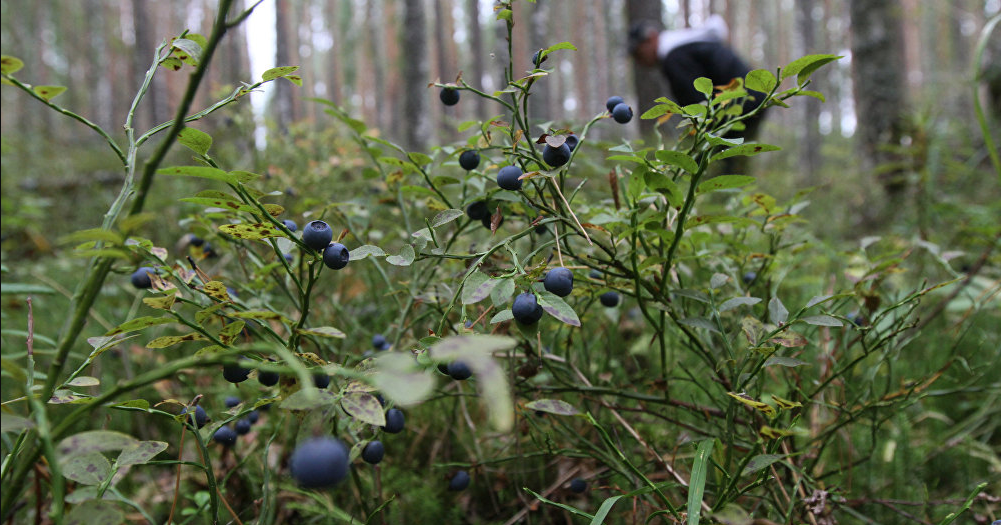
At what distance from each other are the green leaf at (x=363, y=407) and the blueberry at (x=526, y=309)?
0.61ft

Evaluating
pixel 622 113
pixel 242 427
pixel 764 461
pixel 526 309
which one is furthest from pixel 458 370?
pixel 242 427

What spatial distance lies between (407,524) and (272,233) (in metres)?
0.74

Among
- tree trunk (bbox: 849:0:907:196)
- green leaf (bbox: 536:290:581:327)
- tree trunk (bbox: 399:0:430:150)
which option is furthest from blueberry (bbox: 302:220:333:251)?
tree trunk (bbox: 399:0:430:150)

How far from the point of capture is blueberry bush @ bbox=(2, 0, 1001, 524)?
1.90 feet

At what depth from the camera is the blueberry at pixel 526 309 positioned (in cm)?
64

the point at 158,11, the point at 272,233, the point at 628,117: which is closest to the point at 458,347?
the point at 272,233

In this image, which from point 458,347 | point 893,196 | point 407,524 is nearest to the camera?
point 458,347

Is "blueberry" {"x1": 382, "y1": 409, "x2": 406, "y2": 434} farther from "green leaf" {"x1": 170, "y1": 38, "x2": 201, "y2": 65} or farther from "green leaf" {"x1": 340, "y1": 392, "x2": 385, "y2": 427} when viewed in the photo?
"green leaf" {"x1": 170, "y1": 38, "x2": 201, "y2": 65}

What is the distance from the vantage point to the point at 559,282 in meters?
0.66

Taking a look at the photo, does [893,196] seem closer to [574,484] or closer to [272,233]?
[574,484]

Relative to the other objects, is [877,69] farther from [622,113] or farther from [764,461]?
[764,461]

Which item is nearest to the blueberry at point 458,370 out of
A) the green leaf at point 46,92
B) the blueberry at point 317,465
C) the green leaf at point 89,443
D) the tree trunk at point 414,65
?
the blueberry at point 317,465

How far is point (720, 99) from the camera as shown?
84 centimetres

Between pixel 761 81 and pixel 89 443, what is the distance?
880 millimetres
